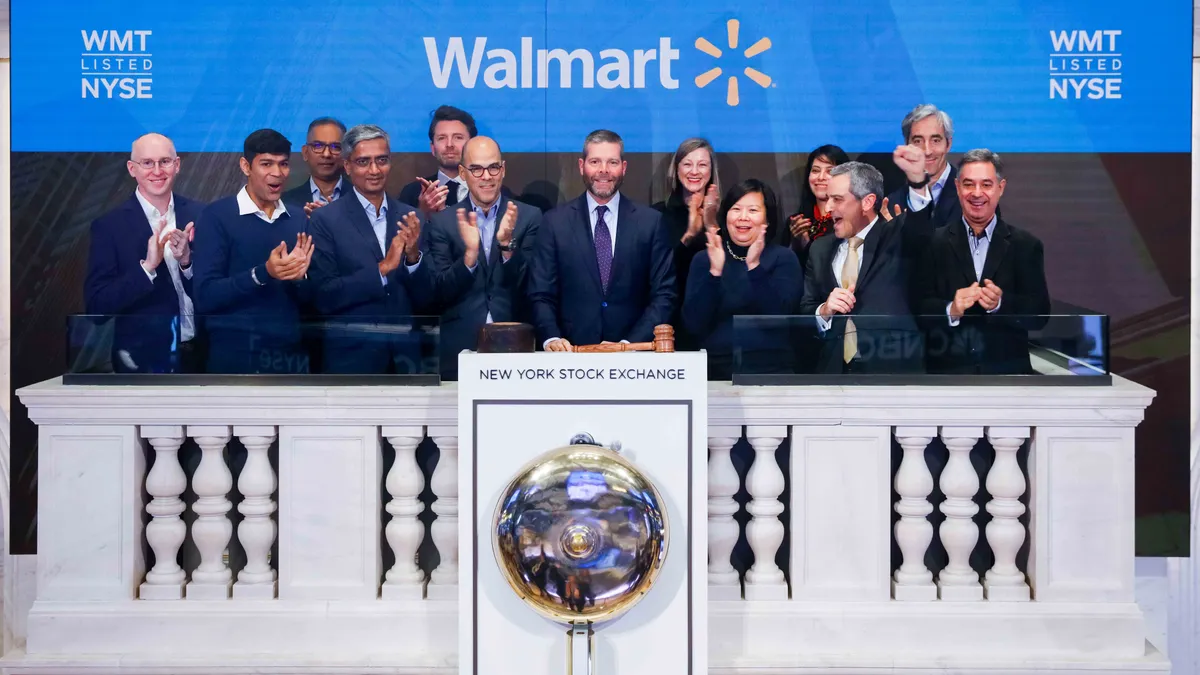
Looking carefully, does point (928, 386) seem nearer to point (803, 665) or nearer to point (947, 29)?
point (803, 665)

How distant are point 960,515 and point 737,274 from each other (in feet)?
3.93

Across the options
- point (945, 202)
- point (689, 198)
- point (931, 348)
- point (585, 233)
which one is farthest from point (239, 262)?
point (945, 202)

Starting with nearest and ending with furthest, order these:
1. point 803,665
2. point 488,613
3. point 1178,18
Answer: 1. point 488,613
2. point 803,665
3. point 1178,18

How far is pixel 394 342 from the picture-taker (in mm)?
3375

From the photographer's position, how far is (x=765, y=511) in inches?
132

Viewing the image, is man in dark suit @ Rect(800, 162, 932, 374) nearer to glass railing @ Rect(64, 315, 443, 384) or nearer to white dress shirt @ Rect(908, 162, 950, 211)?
white dress shirt @ Rect(908, 162, 950, 211)

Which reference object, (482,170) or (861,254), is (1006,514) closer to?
(861,254)

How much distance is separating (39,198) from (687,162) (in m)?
2.39

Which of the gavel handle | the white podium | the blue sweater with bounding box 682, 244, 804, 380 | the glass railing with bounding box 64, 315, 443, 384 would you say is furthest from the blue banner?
the white podium

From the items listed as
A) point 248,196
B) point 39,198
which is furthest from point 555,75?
point 39,198

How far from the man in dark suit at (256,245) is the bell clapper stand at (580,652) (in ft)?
5.93

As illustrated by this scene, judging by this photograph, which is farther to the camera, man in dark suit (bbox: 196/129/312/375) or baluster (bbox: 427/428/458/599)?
man in dark suit (bbox: 196/129/312/375)

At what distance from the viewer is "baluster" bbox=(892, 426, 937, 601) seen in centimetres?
337

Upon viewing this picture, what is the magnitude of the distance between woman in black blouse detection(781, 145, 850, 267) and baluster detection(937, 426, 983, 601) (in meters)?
0.98
